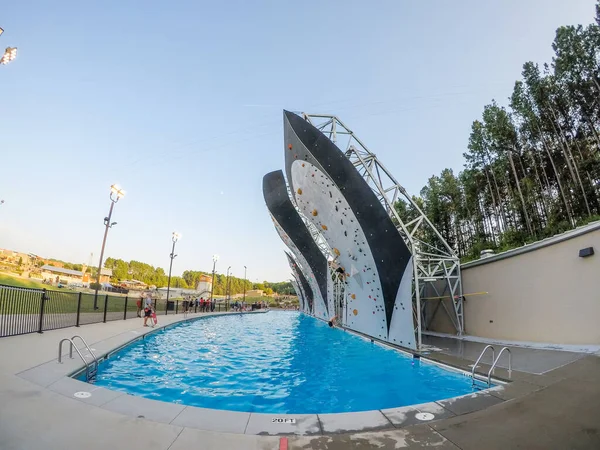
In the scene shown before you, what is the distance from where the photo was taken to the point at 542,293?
9.59m

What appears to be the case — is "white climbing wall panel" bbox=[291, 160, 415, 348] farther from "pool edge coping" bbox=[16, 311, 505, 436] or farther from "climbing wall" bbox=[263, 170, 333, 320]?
"pool edge coping" bbox=[16, 311, 505, 436]

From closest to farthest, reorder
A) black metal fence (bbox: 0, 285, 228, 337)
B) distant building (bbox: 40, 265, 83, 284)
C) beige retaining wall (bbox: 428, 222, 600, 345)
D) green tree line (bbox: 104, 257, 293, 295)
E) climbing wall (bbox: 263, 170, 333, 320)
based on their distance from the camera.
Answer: beige retaining wall (bbox: 428, 222, 600, 345) < black metal fence (bbox: 0, 285, 228, 337) < climbing wall (bbox: 263, 170, 333, 320) < distant building (bbox: 40, 265, 83, 284) < green tree line (bbox: 104, 257, 293, 295)

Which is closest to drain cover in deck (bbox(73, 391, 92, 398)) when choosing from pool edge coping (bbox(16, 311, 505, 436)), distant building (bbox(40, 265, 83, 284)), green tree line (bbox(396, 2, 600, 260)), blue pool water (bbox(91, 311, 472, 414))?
pool edge coping (bbox(16, 311, 505, 436))

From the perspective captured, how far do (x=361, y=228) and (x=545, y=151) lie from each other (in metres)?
22.9

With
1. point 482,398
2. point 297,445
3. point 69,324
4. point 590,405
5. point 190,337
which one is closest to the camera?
point 297,445

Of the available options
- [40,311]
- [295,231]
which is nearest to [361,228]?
[40,311]

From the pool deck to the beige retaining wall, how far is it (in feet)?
13.6

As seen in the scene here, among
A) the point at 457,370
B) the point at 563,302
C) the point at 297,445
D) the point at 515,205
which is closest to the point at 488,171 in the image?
the point at 515,205

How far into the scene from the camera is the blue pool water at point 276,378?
19.7 feet

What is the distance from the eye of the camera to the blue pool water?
600 cm

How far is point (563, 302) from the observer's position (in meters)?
8.83

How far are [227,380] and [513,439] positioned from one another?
6267 mm

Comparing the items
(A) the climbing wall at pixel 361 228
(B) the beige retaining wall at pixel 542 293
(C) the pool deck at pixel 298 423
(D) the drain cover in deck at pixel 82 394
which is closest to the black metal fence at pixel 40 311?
(C) the pool deck at pixel 298 423

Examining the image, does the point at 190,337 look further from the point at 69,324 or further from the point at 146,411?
the point at 146,411
